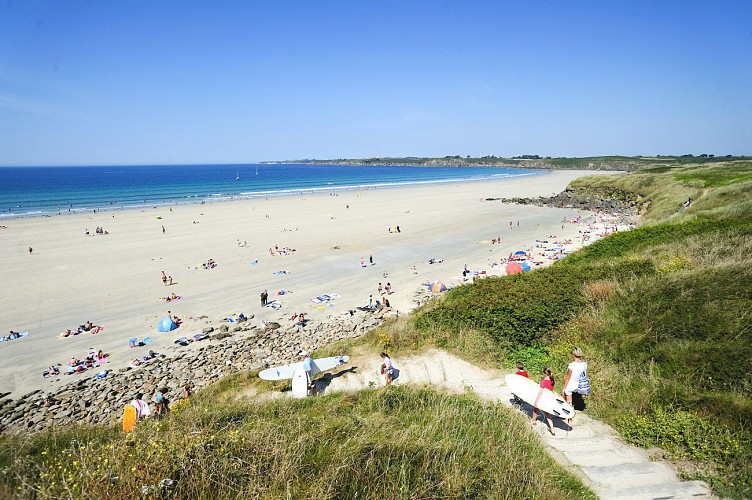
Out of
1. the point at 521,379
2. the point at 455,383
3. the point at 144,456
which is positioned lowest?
the point at 455,383

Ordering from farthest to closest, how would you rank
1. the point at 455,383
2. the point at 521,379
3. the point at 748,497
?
the point at 455,383 < the point at 521,379 < the point at 748,497

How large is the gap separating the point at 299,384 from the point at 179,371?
6607 millimetres

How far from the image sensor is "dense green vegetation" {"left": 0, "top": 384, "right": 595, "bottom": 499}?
4375 millimetres

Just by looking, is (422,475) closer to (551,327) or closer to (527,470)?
(527,470)

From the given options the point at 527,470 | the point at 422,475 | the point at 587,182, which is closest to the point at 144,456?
the point at 422,475

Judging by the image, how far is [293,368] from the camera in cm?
1057

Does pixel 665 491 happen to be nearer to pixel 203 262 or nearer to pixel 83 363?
pixel 83 363

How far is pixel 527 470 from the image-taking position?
5336 millimetres

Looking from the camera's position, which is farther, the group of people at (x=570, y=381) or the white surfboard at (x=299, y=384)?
the white surfboard at (x=299, y=384)

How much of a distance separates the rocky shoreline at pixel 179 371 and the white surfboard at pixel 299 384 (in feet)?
13.2

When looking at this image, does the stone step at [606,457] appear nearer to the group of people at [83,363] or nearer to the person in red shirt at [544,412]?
the person in red shirt at [544,412]

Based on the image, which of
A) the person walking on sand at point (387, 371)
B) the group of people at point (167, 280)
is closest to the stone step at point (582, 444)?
the person walking on sand at point (387, 371)

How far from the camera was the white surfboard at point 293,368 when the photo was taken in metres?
10.5

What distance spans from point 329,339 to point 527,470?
37.4 ft
